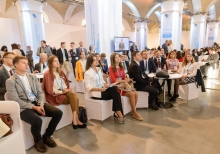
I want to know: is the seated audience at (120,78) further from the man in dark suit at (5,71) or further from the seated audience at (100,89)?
the man in dark suit at (5,71)

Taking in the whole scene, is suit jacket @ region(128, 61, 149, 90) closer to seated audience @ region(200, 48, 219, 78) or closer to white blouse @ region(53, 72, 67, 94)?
white blouse @ region(53, 72, 67, 94)

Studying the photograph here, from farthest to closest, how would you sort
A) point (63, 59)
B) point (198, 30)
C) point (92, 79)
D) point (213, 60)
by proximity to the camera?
1. point (198, 30)
2. point (213, 60)
3. point (63, 59)
4. point (92, 79)

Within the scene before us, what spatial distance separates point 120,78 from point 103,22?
349 cm

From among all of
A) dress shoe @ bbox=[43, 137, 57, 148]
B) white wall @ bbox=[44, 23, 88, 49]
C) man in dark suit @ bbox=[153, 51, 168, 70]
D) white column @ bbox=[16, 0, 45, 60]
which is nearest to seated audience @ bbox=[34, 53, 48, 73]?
dress shoe @ bbox=[43, 137, 57, 148]

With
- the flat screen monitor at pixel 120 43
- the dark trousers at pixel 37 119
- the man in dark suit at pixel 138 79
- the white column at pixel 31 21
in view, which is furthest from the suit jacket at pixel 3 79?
the white column at pixel 31 21

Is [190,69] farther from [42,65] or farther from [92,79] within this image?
[42,65]

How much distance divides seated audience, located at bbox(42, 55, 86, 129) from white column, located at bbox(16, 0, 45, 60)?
7905mm

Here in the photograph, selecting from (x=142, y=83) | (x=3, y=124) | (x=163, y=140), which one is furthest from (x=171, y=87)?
(x=3, y=124)

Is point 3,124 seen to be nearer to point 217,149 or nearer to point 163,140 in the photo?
point 163,140

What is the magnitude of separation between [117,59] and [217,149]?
216 centimetres

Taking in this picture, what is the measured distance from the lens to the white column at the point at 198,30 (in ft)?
47.1

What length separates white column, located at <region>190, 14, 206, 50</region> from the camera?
1434cm

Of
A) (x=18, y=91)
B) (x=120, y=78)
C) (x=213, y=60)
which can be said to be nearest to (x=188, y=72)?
(x=120, y=78)

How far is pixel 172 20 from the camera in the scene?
965 centimetres
